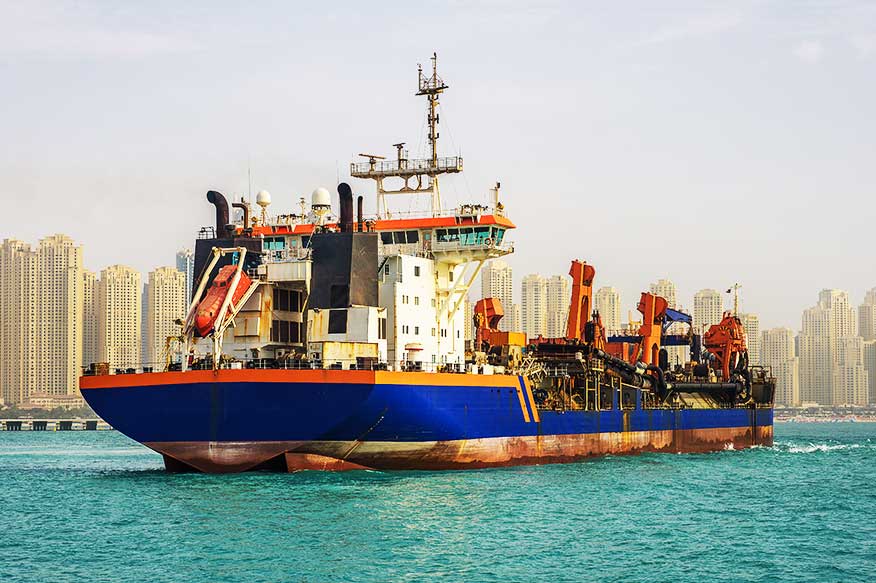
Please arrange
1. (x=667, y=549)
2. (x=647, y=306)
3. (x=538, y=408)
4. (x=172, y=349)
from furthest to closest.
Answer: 1. (x=647, y=306)
2. (x=538, y=408)
3. (x=172, y=349)
4. (x=667, y=549)

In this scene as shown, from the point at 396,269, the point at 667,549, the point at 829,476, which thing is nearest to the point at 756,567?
the point at 667,549

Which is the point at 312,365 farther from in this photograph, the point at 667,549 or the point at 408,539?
the point at 667,549

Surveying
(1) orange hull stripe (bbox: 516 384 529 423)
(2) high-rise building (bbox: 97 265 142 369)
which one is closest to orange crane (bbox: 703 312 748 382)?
(1) orange hull stripe (bbox: 516 384 529 423)

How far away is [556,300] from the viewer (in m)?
150

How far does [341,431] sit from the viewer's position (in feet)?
131

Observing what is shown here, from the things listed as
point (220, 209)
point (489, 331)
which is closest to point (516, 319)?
point (489, 331)

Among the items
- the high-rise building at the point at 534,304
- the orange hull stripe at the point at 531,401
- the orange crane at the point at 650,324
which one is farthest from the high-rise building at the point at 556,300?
the orange hull stripe at the point at 531,401

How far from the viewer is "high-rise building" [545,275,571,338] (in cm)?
14775

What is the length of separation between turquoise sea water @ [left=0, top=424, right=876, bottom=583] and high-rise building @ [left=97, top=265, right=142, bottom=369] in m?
141

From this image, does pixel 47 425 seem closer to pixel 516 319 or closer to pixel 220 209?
pixel 516 319

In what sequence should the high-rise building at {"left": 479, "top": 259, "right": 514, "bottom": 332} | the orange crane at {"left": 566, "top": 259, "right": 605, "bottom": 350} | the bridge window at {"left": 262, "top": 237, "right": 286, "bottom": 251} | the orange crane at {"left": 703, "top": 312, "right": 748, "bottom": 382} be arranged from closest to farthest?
the bridge window at {"left": 262, "top": 237, "right": 286, "bottom": 251} → the orange crane at {"left": 566, "top": 259, "right": 605, "bottom": 350} → the orange crane at {"left": 703, "top": 312, "right": 748, "bottom": 382} → the high-rise building at {"left": 479, "top": 259, "right": 514, "bottom": 332}

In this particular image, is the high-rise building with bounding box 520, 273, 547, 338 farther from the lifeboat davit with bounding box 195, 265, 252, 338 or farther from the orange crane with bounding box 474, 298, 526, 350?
the lifeboat davit with bounding box 195, 265, 252, 338

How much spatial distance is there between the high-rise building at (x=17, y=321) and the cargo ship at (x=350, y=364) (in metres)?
141

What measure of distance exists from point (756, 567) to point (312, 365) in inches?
691
